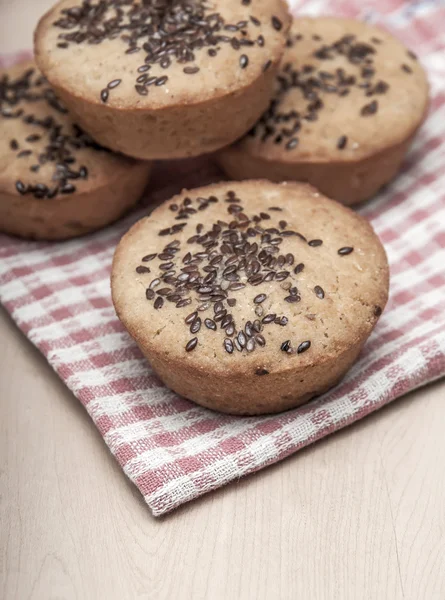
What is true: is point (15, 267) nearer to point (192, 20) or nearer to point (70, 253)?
point (70, 253)

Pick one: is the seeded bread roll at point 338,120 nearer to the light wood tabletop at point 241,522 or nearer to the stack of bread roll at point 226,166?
the stack of bread roll at point 226,166

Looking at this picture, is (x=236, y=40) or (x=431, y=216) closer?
(x=236, y=40)

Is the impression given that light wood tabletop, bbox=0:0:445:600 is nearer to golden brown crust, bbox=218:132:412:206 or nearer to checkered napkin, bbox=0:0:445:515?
checkered napkin, bbox=0:0:445:515

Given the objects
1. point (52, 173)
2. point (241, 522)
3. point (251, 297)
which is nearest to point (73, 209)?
point (52, 173)

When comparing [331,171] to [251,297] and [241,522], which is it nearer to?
[251,297]

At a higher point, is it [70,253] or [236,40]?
[236,40]

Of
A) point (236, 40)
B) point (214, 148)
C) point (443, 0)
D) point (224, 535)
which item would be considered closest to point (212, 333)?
point (224, 535)

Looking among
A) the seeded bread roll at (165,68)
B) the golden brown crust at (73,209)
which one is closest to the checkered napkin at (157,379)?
the golden brown crust at (73,209)
